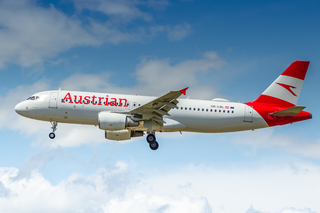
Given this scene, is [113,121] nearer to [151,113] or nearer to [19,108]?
[151,113]

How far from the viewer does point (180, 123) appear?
3023 cm

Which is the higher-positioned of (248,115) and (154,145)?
(248,115)

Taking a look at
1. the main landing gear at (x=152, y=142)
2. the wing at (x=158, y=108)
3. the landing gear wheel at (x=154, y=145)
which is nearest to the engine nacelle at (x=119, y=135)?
the main landing gear at (x=152, y=142)

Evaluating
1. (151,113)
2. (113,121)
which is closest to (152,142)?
(151,113)

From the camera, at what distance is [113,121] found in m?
28.4

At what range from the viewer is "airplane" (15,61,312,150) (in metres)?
29.3

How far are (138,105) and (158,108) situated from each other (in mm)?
2284

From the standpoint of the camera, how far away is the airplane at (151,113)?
96.0 feet

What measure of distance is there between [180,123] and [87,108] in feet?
26.6

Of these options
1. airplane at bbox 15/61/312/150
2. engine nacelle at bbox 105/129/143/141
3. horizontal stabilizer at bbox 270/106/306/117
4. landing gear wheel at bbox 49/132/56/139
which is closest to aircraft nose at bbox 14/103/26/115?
airplane at bbox 15/61/312/150

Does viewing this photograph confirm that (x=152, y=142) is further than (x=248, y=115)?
No

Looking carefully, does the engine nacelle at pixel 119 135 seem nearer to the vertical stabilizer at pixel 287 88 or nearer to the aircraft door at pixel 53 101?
the aircraft door at pixel 53 101

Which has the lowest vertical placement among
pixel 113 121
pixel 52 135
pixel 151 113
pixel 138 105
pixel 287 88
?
pixel 52 135

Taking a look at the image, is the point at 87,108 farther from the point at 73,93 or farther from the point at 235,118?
the point at 235,118
